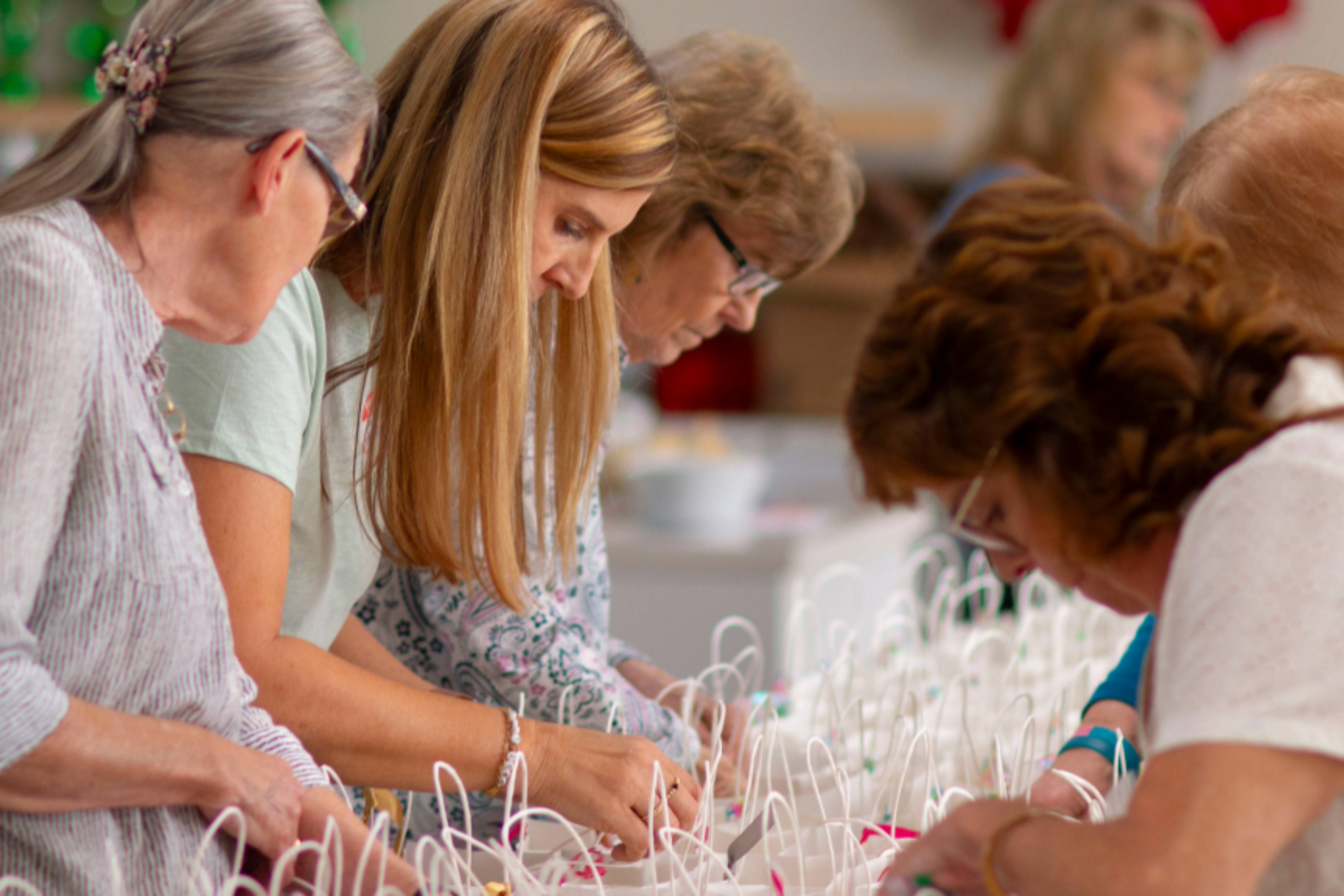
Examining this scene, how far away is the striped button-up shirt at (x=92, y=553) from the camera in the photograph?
1.73 ft

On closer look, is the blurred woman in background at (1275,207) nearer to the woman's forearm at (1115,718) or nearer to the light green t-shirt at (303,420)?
the woman's forearm at (1115,718)

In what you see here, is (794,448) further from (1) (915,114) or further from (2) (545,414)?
(2) (545,414)

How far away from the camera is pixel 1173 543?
0.55m

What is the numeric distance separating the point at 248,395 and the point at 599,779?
0.94ft

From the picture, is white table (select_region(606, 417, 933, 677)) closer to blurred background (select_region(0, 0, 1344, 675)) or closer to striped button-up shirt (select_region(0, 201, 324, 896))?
blurred background (select_region(0, 0, 1344, 675))

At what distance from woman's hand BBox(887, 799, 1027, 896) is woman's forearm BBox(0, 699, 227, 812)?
0.31 metres

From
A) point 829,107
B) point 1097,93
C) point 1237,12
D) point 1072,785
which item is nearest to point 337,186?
point 1072,785

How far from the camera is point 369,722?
0.72 metres

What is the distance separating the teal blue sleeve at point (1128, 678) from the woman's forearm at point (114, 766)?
0.56 meters

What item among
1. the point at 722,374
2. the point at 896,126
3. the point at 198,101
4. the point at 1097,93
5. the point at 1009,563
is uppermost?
the point at 198,101

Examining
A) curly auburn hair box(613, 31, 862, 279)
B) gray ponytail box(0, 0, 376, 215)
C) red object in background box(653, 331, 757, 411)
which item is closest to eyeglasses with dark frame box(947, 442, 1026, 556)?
gray ponytail box(0, 0, 376, 215)

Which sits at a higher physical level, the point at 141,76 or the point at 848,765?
the point at 141,76

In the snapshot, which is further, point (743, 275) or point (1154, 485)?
point (743, 275)

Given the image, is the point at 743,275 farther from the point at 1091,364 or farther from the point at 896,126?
the point at 896,126
